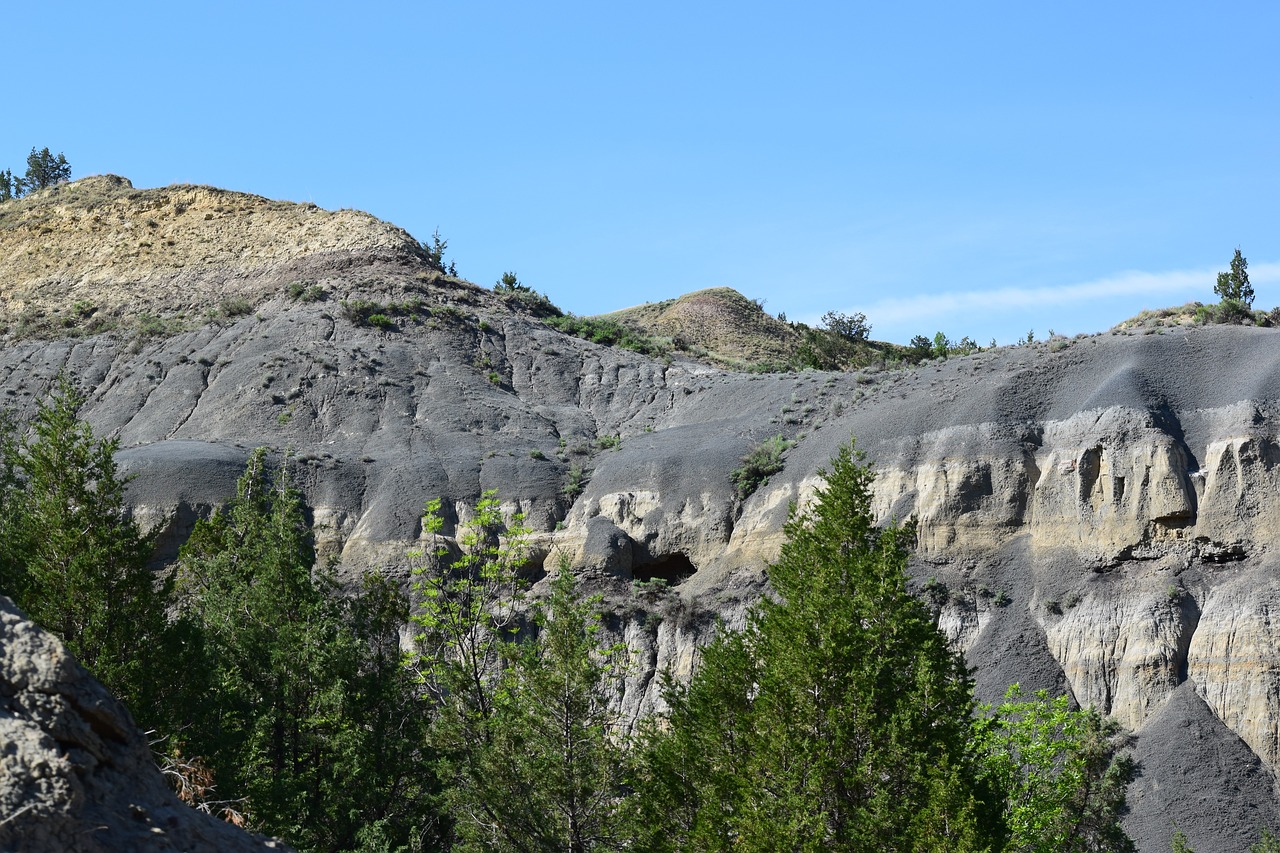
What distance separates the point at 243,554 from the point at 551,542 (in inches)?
540

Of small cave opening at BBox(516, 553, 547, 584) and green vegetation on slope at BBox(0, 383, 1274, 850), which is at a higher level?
small cave opening at BBox(516, 553, 547, 584)

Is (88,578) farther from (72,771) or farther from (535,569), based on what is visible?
(535,569)

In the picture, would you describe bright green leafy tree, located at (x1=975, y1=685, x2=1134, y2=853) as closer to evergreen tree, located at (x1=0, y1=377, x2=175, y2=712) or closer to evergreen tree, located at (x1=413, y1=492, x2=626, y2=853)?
evergreen tree, located at (x1=413, y1=492, x2=626, y2=853)

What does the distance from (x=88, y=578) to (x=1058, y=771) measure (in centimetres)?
2431

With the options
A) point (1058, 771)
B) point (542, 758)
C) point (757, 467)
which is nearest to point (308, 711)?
point (542, 758)

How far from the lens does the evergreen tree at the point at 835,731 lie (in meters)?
21.7

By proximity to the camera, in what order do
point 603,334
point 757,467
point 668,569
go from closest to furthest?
point 668,569
point 757,467
point 603,334

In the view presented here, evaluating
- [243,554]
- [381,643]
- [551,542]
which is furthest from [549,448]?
[381,643]

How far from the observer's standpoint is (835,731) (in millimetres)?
22609

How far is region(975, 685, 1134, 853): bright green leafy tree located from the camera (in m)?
30.6

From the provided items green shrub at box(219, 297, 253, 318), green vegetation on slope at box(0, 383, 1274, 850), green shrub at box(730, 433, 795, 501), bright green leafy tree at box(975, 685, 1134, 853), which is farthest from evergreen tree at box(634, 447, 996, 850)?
green shrub at box(219, 297, 253, 318)

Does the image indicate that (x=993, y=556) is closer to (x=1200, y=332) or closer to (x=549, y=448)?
(x=1200, y=332)

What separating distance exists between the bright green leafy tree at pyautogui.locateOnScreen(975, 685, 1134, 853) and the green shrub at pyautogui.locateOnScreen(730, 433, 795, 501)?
45.4ft

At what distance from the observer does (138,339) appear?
247ft
